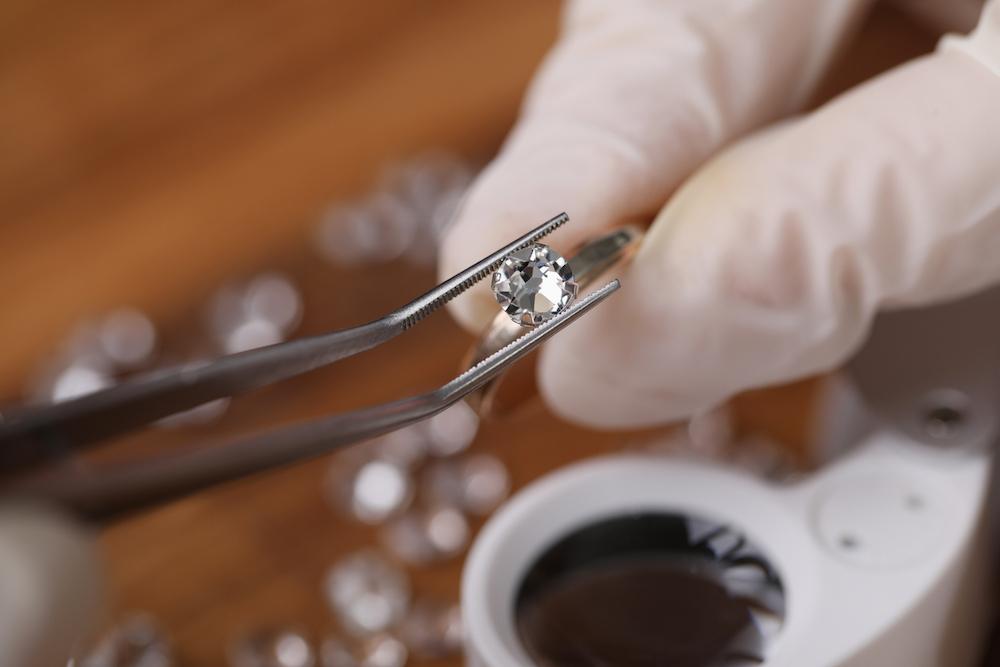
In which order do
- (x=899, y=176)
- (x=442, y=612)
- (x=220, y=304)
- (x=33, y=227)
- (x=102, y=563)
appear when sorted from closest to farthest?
(x=102, y=563), (x=899, y=176), (x=442, y=612), (x=220, y=304), (x=33, y=227)

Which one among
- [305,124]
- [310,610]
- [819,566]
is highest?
[305,124]

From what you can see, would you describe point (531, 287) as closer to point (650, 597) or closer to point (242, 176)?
point (650, 597)

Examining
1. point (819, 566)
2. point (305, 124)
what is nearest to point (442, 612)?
point (819, 566)

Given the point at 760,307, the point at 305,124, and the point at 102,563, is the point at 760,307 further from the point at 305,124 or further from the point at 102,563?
the point at 305,124

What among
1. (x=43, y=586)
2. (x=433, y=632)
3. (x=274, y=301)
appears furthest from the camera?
(x=274, y=301)

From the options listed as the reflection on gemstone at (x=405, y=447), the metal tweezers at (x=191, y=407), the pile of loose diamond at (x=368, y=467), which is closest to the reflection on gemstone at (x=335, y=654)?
the pile of loose diamond at (x=368, y=467)

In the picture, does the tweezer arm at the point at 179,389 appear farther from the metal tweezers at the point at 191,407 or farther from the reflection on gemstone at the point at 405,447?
the reflection on gemstone at the point at 405,447

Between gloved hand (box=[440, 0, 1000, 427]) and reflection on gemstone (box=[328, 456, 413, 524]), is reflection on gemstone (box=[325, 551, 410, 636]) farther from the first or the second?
gloved hand (box=[440, 0, 1000, 427])

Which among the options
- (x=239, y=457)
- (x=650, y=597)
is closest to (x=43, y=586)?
(x=239, y=457)
